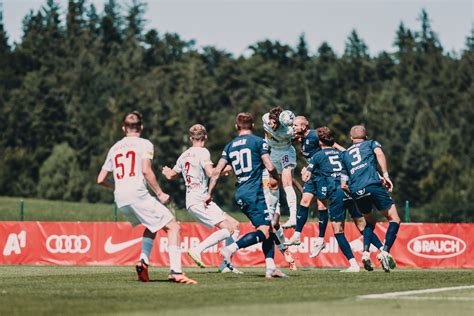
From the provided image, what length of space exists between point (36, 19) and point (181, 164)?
135m

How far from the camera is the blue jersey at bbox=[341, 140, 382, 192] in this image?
17.7 m

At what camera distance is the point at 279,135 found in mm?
18859

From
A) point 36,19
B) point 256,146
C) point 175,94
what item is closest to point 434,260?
point 256,146

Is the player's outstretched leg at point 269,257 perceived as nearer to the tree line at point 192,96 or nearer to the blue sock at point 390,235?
the blue sock at point 390,235

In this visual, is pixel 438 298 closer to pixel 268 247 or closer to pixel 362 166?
pixel 268 247

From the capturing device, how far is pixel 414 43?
6004 inches

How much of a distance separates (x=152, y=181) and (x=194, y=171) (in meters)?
4.37

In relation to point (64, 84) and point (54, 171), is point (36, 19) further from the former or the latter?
point (54, 171)

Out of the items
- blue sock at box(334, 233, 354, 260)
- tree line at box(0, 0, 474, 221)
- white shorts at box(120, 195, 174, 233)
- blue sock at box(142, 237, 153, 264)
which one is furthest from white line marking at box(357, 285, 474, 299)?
tree line at box(0, 0, 474, 221)

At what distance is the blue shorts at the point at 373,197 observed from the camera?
695 inches

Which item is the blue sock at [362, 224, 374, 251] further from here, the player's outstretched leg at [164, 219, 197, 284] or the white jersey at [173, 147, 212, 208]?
the player's outstretched leg at [164, 219, 197, 284]

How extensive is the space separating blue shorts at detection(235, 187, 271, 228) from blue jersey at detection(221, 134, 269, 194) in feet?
0.25

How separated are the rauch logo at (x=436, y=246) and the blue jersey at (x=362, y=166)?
9.48 m

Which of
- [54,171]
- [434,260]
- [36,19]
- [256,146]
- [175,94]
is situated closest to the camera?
[256,146]
